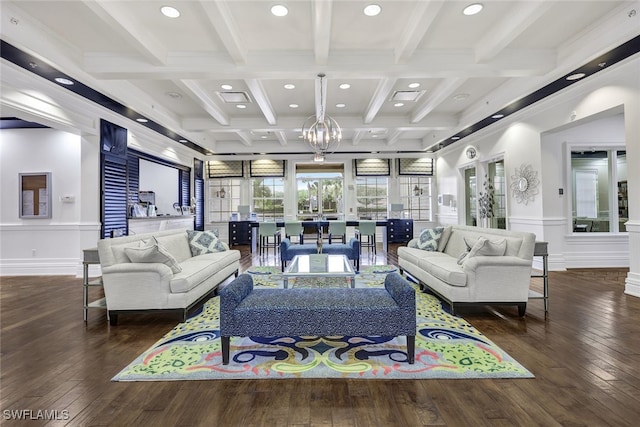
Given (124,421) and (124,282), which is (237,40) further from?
(124,421)

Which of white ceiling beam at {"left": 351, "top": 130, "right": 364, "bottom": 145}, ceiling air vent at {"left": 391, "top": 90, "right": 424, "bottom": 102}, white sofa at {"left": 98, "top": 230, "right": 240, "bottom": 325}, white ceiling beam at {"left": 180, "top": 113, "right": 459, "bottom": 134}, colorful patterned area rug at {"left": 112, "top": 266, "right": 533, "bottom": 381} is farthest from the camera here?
white ceiling beam at {"left": 351, "top": 130, "right": 364, "bottom": 145}

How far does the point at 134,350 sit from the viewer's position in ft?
8.71

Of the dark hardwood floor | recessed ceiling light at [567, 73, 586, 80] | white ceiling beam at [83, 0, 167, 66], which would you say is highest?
white ceiling beam at [83, 0, 167, 66]

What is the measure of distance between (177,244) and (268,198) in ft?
20.4

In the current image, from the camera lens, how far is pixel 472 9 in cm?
335

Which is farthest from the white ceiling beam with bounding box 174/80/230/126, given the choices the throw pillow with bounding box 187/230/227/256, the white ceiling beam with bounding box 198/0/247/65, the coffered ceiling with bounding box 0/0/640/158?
the throw pillow with bounding box 187/230/227/256

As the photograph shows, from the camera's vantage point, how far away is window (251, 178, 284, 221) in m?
10.6

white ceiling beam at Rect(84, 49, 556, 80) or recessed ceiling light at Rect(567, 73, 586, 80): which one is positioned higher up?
white ceiling beam at Rect(84, 49, 556, 80)

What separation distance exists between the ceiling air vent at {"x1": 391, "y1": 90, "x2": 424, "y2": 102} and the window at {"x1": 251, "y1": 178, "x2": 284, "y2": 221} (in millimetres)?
5389

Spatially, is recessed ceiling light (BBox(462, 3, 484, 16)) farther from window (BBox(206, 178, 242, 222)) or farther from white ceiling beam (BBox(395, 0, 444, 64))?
window (BBox(206, 178, 242, 222))

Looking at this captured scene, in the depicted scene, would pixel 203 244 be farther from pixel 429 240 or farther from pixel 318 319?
pixel 429 240

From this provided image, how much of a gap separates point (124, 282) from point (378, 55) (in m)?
4.06

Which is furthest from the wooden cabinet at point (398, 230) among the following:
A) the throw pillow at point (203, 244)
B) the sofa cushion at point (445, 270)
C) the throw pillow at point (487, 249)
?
the throw pillow at point (487, 249)

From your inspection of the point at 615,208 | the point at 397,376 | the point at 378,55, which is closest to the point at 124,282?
the point at 397,376
